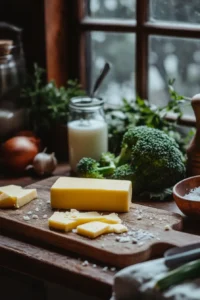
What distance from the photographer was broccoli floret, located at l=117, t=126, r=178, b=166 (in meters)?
1.72

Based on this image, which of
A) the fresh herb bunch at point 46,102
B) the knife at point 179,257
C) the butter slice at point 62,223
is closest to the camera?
the knife at point 179,257

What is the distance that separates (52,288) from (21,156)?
Result: 1.44 feet

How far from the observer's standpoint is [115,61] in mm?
2109

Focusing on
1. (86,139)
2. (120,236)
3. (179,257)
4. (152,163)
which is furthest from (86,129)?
(179,257)

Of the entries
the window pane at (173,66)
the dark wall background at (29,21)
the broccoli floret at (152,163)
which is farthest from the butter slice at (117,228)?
the dark wall background at (29,21)

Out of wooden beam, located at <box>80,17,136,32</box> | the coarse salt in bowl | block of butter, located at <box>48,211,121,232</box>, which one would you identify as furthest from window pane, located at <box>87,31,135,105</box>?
block of butter, located at <box>48,211,121,232</box>

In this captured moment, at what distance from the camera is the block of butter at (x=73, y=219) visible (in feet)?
4.83

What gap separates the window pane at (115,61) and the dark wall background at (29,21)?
17cm

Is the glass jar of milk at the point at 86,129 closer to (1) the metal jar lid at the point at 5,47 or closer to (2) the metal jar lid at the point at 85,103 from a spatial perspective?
(2) the metal jar lid at the point at 85,103

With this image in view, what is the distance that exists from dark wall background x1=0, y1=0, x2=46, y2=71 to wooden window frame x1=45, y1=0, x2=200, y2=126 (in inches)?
1.0

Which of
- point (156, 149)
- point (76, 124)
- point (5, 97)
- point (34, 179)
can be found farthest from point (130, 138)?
point (5, 97)

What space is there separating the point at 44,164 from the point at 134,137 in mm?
317

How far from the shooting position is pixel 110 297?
1278mm

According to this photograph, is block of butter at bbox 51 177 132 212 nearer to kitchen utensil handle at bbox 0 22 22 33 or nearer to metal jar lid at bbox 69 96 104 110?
metal jar lid at bbox 69 96 104 110
